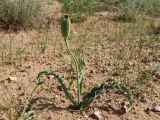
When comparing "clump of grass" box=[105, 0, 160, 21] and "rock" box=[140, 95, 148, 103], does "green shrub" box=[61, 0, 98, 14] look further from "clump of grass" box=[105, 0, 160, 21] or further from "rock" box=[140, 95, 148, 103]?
"rock" box=[140, 95, 148, 103]

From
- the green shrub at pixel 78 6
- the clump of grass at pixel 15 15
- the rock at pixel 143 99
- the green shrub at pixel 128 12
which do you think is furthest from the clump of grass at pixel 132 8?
the rock at pixel 143 99

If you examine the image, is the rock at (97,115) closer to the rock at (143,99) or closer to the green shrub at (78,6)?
the rock at (143,99)

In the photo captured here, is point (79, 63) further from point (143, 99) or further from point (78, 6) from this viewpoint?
point (78, 6)

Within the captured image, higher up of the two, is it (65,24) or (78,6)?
(65,24)

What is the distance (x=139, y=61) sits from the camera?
4.18m

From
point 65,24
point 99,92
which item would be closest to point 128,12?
point 99,92

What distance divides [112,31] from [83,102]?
2.50 metres

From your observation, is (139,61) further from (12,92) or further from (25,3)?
(25,3)

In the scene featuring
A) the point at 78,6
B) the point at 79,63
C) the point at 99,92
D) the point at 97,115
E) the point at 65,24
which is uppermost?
the point at 65,24

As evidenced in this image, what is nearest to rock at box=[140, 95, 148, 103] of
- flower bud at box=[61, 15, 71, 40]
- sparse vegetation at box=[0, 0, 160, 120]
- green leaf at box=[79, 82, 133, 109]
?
sparse vegetation at box=[0, 0, 160, 120]

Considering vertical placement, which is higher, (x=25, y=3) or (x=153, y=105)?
(x=25, y=3)

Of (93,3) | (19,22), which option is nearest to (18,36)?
(19,22)

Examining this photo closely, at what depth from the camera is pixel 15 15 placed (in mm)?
5375

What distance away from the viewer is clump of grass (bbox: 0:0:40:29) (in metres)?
5.39
